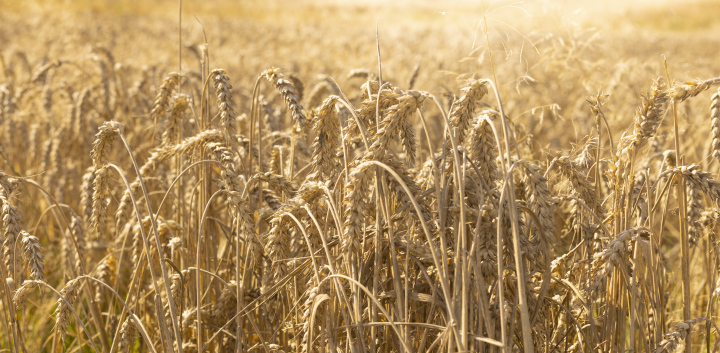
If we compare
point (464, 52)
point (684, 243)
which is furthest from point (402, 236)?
point (464, 52)

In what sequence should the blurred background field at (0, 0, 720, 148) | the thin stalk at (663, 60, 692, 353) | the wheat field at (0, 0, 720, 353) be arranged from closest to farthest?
the wheat field at (0, 0, 720, 353)
the thin stalk at (663, 60, 692, 353)
the blurred background field at (0, 0, 720, 148)

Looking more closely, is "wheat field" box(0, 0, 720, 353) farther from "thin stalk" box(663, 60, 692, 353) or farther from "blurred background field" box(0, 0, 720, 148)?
"blurred background field" box(0, 0, 720, 148)

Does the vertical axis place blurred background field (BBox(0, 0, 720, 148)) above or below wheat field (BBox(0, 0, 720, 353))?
above

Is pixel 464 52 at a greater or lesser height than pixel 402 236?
greater

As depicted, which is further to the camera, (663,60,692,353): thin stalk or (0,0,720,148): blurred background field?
(0,0,720,148): blurred background field

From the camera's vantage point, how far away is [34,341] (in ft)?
7.66

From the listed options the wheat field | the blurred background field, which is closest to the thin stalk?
the wheat field

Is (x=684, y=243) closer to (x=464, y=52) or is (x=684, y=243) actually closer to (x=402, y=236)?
(x=402, y=236)

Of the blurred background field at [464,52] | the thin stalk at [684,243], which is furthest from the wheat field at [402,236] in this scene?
the blurred background field at [464,52]

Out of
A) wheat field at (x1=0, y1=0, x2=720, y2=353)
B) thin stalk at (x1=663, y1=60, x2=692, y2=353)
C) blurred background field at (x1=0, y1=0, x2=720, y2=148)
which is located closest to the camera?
wheat field at (x1=0, y1=0, x2=720, y2=353)

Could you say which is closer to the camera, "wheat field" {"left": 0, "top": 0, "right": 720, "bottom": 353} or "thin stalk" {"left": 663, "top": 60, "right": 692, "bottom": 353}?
"wheat field" {"left": 0, "top": 0, "right": 720, "bottom": 353}

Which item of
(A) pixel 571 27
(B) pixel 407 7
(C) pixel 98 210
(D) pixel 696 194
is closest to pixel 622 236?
(D) pixel 696 194

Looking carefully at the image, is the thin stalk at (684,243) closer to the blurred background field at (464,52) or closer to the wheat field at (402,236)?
the wheat field at (402,236)

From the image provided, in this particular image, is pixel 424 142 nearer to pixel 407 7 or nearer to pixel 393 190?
pixel 393 190
